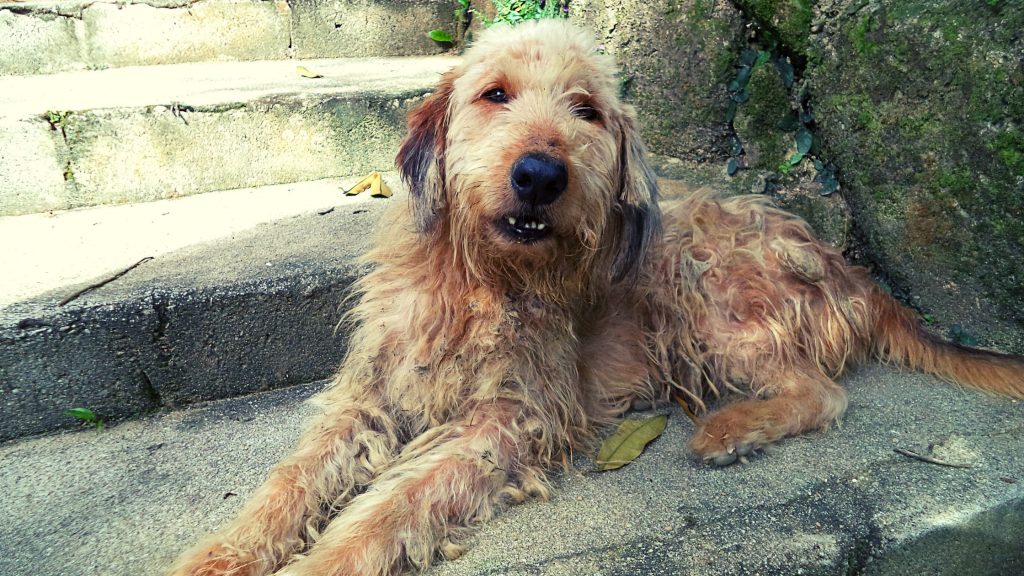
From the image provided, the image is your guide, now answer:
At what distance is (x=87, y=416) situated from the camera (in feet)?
8.36

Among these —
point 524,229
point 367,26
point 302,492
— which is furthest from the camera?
point 367,26

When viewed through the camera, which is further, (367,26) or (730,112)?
(367,26)

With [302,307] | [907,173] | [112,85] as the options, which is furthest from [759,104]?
[112,85]

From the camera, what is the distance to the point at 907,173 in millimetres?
2605

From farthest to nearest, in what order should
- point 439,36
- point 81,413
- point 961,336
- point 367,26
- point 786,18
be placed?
point 439,36
point 367,26
point 786,18
point 961,336
point 81,413

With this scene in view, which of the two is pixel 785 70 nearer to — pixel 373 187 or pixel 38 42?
pixel 373 187

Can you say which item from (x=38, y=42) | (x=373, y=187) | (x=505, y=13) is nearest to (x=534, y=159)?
(x=373, y=187)

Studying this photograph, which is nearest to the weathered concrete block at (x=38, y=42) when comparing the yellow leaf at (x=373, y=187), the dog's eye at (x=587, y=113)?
the yellow leaf at (x=373, y=187)

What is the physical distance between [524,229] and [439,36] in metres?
3.25

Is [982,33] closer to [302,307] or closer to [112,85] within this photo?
[302,307]

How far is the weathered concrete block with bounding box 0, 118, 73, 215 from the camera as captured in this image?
310 cm

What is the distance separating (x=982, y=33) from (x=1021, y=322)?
3.29 ft

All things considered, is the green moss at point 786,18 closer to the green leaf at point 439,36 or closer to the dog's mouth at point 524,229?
the dog's mouth at point 524,229

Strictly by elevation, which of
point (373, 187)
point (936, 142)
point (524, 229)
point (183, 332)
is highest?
point (936, 142)
